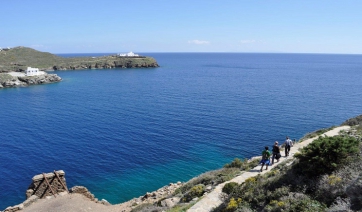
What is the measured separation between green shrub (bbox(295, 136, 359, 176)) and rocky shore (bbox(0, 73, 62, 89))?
11644cm

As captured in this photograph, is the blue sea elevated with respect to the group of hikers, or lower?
lower

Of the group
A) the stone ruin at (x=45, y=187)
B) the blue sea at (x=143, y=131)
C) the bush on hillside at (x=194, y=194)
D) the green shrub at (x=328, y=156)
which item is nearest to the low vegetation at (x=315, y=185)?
the green shrub at (x=328, y=156)

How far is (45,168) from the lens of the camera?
35844mm

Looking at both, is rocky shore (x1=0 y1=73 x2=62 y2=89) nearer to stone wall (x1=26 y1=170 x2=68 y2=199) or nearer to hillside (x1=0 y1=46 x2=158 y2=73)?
hillside (x1=0 y1=46 x2=158 y2=73)

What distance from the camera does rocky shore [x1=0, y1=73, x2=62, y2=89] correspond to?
10750 centimetres

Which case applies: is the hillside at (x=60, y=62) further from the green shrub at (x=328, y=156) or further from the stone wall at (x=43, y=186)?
the green shrub at (x=328, y=156)

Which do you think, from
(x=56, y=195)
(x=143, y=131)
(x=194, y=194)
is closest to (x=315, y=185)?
(x=194, y=194)

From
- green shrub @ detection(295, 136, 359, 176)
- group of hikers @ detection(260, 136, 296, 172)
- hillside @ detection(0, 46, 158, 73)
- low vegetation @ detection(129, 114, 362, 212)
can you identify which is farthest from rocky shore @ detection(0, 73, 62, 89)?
green shrub @ detection(295, 136, 359, 176)

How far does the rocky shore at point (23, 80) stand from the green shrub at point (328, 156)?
116 m

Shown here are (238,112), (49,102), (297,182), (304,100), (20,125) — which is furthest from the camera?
(49,102)

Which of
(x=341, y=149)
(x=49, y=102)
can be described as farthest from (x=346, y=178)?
(x=49, y=102)

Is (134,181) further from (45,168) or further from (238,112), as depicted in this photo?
(238,112)

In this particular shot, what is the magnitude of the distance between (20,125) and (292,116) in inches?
2018

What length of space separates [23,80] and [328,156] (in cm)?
12342
